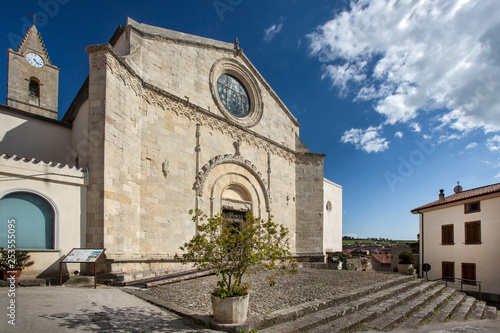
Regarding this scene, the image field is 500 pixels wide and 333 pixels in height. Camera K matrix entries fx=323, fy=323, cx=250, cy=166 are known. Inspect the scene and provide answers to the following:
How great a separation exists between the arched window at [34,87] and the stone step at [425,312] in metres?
26.7

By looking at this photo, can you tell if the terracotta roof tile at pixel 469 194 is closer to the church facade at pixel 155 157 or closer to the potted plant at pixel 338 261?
the potted plant at pixel 338 261

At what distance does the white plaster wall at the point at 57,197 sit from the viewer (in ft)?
26.9

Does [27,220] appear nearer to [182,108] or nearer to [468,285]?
[182,108]

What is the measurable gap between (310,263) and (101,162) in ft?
40.1

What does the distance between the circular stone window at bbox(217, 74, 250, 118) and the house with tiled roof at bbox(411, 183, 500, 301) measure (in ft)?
47.4

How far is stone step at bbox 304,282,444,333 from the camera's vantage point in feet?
20.5

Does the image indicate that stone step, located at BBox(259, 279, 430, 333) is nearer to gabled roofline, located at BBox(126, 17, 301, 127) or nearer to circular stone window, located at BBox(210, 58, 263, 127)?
circular stone window, located at BBox(210, 58, 263, 127)

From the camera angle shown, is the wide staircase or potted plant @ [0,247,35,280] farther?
potted plant @ [0,247,35,280]

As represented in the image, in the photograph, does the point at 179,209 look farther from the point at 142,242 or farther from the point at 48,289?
the point at 48,289

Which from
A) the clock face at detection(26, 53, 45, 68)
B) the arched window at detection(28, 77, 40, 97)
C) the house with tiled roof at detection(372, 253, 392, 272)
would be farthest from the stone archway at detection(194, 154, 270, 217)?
the house with tiled roof at detection(372, 253, 392, 272)

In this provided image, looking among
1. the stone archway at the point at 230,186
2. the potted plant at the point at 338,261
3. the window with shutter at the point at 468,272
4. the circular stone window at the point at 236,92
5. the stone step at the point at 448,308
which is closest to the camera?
the stone step at the point at 448,308

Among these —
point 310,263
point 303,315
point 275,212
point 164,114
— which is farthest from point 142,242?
point 310,263

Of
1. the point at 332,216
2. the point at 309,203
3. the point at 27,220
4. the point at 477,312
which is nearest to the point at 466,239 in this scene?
the point at 332,216

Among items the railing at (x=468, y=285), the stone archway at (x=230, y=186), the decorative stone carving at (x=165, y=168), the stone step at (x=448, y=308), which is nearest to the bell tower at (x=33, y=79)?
the decorative stone carving at (x=165, y=168)
